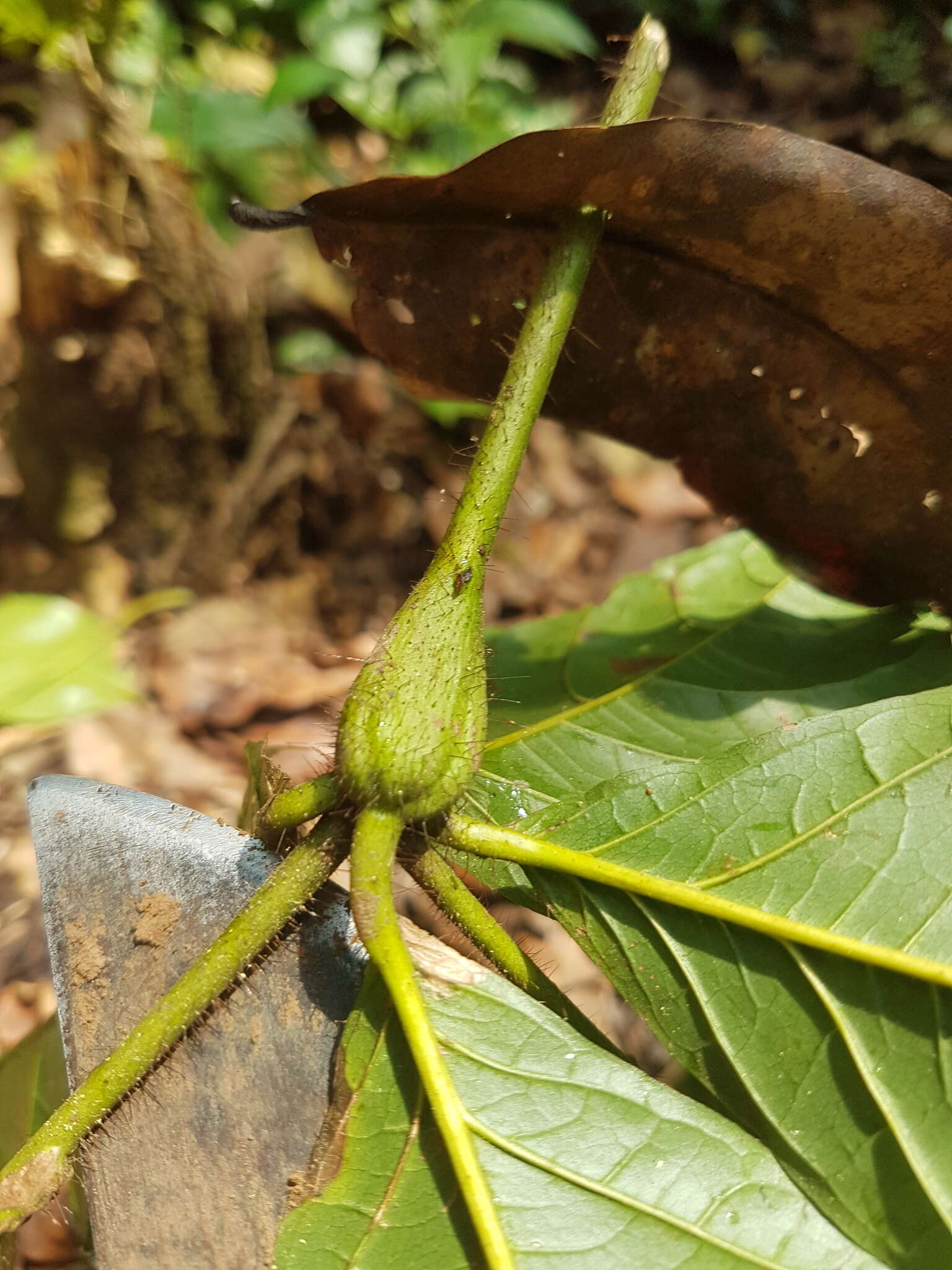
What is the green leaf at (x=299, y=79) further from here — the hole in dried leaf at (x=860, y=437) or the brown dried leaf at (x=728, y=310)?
the hole in dried leaf at (x=860, y=437)

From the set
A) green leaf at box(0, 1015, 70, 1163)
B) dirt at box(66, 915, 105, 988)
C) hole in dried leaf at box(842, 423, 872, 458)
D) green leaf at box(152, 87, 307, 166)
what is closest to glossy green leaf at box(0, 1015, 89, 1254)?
green leaf at box(0, 1015, 70, 1163)

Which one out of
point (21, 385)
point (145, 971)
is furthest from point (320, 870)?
point (21, 385)

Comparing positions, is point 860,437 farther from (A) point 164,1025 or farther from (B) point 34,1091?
(B) point 34,1091

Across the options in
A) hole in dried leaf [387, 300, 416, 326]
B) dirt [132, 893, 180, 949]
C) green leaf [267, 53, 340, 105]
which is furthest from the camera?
green leaf [267, 53, 340, 105]

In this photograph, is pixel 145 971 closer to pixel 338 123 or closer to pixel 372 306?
pixel 372 306

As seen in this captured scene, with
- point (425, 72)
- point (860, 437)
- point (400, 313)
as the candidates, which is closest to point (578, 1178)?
point (860, 437)

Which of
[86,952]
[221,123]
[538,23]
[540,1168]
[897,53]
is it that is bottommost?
[86,952]

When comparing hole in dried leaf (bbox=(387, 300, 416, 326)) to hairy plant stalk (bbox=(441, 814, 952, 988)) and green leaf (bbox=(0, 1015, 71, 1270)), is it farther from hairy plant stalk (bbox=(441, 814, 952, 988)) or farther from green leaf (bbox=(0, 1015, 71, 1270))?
green leaf (bbox=(0, 1015, 71, 1270))
